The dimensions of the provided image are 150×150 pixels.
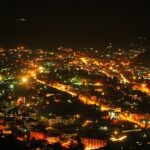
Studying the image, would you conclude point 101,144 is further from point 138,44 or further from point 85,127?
point 138,44

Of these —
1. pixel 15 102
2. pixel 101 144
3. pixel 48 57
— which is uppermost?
pixel 48 57

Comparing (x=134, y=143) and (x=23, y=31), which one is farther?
(x=23, y=31)

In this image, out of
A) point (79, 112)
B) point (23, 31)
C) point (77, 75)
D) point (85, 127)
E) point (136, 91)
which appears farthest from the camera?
point (23, 31)

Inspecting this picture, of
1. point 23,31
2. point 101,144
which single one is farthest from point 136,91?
point 23,31

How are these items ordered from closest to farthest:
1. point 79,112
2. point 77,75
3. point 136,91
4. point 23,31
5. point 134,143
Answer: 1. point 134,143
2. point 79,112
3. point 136,91
4. point 77,75
5. point 23,31

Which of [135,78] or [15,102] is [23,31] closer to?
[135,78]

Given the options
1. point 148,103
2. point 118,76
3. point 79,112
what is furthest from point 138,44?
point 79,112

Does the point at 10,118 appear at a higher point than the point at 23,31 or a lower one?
lower
